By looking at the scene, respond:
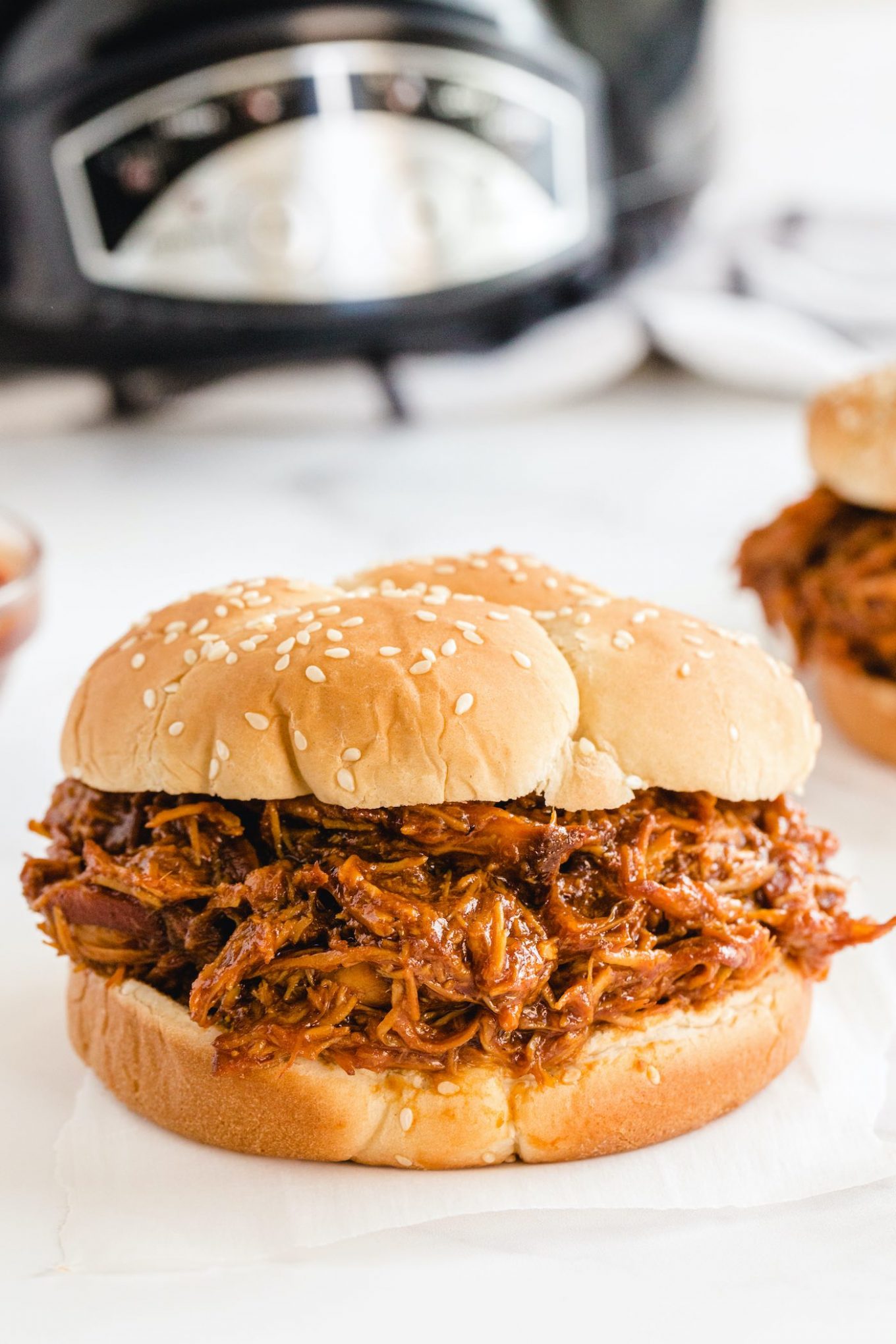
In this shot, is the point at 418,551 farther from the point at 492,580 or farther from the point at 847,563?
the point at 492,580

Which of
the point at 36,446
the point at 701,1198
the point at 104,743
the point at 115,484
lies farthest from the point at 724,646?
the point at 36,446

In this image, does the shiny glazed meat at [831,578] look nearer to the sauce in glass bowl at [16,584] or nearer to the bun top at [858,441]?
the bun top at [858,441]

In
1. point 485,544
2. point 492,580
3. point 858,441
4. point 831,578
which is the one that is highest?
point 492,580

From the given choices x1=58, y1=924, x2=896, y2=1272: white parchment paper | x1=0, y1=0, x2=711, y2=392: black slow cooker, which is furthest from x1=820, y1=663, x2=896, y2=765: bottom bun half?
x1=0, y1=0, x2=711, y2=392: black slow cooker

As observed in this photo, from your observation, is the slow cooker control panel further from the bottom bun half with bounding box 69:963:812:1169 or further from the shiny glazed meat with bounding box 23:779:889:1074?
the bottom bun half with bounding box 69:963:812:1169

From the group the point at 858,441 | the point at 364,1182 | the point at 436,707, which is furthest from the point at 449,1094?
the point at 858,441

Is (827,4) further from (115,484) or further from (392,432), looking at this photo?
(115,484)

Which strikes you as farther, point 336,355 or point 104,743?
point 336,355
